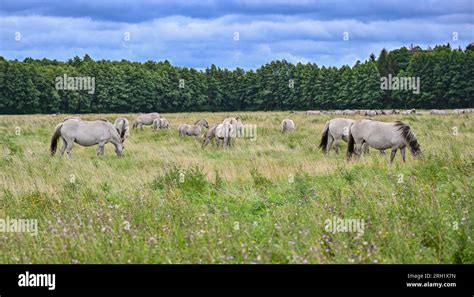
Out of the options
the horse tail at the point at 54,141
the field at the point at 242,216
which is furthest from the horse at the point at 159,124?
the field at the point at 242,216

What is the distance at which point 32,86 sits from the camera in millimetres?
77750

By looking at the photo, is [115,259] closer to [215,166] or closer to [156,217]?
[156,217]

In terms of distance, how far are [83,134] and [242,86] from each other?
267 feet

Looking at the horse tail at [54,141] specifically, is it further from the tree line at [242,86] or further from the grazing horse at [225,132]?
the tree line at [242,86]

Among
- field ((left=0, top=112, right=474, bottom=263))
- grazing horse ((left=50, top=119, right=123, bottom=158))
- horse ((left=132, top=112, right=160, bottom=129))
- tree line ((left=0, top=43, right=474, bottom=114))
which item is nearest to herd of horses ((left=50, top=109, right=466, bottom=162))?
grazing horse ((left=50, top=119, right=123, bottom=158))

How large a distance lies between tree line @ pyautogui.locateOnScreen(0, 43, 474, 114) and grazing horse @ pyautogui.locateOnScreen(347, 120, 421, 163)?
4977 cm

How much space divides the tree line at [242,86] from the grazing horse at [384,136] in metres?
49.8

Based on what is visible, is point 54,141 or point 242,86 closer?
point 54,141

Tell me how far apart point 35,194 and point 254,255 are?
204 inches

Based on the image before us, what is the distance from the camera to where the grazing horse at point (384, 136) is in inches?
633

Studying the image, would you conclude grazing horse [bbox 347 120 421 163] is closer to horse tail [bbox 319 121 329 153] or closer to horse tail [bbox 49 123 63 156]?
horse tail [bbox 319 121 329 153]

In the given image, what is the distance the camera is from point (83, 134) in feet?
63.3

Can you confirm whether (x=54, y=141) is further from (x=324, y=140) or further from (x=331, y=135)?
(x=331, y=135)

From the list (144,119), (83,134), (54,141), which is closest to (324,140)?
(83,134)
